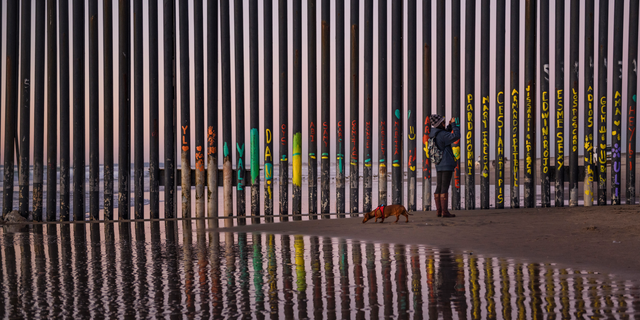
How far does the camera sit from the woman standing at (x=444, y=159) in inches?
368

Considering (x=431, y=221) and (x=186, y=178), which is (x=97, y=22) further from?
(x=431, y=221)

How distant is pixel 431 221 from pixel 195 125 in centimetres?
453

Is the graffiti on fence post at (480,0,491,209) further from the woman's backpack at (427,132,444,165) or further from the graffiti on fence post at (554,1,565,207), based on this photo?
the woman's backpack at (427,132,444,165)

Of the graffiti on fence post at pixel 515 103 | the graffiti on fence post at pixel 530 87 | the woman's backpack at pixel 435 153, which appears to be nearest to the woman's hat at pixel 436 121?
the woman's backpack at pixel 435 153

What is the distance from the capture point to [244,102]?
10.9 m

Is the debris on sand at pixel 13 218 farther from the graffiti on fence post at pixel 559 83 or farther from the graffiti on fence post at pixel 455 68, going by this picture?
the graffiti on fence post at pixel 559 83

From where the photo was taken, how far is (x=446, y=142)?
31.1 ft

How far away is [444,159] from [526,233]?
2.23 meters

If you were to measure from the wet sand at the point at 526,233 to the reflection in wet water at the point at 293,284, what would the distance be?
17.0 inches

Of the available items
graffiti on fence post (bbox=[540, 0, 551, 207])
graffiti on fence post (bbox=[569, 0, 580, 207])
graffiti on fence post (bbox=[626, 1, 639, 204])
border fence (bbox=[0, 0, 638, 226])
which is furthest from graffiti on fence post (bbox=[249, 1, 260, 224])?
graffiti on fence post (bbox=[626, 1, 639, 204])

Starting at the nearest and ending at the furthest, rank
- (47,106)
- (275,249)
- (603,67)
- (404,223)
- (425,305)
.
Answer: (425,305), (275,249), (404,223), (47,106), (603,67)

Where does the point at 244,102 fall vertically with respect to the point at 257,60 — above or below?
below

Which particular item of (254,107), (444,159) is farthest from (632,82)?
(254,107)

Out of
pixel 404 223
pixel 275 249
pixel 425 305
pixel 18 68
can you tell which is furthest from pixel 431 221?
pixel 18 68
